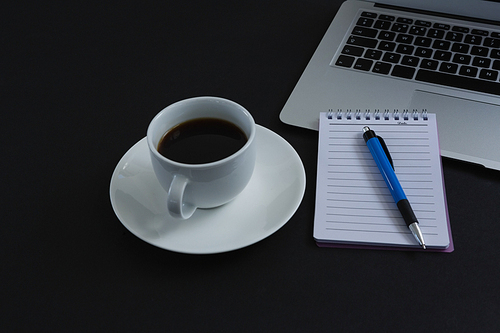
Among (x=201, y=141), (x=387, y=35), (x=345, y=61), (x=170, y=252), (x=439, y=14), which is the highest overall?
(x=439, y=14)

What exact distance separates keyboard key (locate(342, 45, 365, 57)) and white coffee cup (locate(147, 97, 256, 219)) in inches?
14.3

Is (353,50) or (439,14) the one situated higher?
(439,14)

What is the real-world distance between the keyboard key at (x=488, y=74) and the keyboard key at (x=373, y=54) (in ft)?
0.59

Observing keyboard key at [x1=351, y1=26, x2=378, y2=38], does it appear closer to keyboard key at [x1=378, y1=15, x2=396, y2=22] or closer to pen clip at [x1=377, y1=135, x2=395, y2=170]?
keyboard key at [x1=378, y1=15, x2=396, y2=22]

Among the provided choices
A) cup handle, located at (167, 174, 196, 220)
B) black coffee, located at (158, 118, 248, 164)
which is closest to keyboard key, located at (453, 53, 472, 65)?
Answer: black coffee, located at (158, 118, 248, 164)

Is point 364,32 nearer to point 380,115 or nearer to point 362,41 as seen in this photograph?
point 362,41

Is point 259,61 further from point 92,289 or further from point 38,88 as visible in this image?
point 92,289

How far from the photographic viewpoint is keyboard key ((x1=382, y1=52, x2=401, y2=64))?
2.67 feet

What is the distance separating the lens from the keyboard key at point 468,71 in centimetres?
77

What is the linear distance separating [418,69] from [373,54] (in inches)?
3.5

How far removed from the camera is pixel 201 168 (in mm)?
494

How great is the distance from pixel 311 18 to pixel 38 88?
1.94 feet

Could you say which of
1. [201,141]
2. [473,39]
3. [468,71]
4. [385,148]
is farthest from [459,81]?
[201,141]

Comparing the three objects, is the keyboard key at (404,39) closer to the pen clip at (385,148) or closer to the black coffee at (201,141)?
the pen clip at (385,148)
